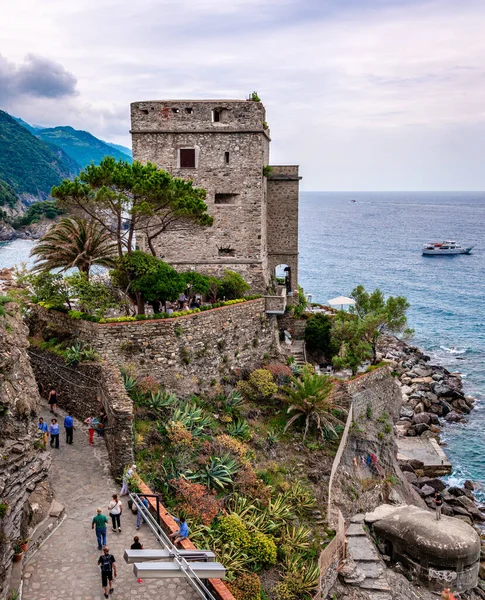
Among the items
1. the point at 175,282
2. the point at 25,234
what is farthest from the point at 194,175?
the point at 25,234

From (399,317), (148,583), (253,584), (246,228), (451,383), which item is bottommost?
(451,383)

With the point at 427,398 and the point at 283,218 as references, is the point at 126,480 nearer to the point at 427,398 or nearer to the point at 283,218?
the point at 283,218

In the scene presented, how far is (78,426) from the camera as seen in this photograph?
1983cm

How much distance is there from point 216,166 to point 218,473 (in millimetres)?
14863

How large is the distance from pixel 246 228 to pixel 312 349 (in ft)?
22.2

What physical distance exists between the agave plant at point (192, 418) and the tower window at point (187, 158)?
11794 millimetres

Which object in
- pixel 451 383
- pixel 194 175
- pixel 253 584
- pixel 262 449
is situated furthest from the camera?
pixel 451 383

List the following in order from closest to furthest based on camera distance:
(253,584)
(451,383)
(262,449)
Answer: (253,584), (262,449), (451,383)

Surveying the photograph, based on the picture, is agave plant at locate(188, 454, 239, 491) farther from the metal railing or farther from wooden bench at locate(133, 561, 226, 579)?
wooden bench at locate(133, 561, 226, 579)

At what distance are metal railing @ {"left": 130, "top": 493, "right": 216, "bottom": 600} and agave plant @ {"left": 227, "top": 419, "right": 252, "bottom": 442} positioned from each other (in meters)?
6.67

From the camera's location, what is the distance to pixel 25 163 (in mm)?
169875

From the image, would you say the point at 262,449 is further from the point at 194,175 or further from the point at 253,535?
the point at 194,175

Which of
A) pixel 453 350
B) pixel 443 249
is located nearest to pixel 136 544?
pixel 453 350

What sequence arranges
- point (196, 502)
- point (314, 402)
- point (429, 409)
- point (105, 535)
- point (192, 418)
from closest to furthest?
1. point (105, 535)
2. point (196, 502)
3. point (192, 418)
4. point (314, 402)
5. point (429, 409)
